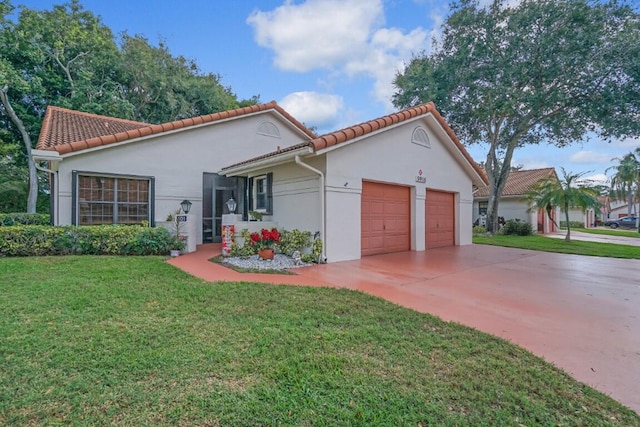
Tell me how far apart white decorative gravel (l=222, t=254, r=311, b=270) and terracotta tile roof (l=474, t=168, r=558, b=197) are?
2044 cm

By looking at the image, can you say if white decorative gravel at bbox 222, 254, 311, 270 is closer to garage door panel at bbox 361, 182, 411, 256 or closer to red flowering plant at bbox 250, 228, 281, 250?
red flowering plant at bbox 250, 228, 281, 250

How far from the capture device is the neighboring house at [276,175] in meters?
8.86

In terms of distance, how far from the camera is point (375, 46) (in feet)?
43.7

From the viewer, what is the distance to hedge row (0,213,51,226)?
12.1m

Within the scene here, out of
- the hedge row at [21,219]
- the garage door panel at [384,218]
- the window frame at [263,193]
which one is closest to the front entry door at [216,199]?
the window frame at [263,193]

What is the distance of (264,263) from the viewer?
809 centimetres

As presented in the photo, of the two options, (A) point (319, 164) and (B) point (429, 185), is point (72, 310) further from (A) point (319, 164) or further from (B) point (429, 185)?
(B) point (429, 185)

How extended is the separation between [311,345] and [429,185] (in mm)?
9758

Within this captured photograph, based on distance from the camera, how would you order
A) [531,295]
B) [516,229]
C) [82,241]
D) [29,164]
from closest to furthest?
[531,295], [82,241], [29,164], [516,229]

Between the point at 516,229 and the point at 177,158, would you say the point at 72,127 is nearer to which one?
the point at 177,158

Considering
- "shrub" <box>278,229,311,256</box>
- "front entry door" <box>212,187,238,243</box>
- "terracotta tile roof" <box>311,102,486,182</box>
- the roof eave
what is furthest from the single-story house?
"shrub" <box>278,229,311,256</box>

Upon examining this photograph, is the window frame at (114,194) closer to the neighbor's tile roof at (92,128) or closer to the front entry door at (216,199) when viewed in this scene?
the neighbor's tile roof at (92,128)

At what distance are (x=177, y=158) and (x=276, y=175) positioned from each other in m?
4.06

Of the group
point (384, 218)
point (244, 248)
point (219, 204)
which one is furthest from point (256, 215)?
point (384, 218)
